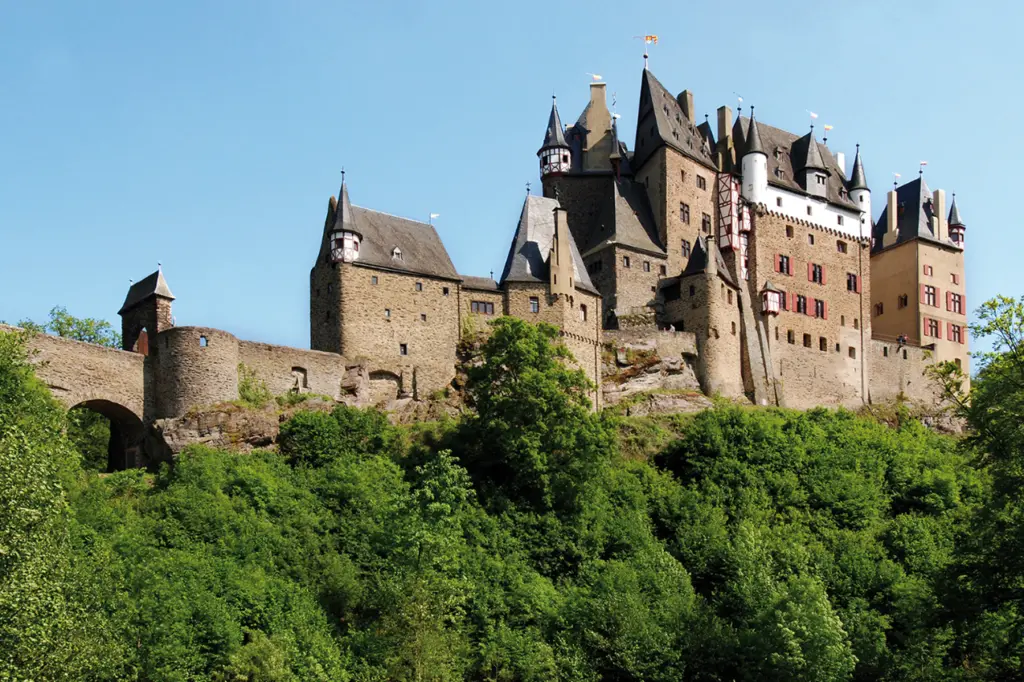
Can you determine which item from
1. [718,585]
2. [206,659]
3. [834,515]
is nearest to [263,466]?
[206,659]

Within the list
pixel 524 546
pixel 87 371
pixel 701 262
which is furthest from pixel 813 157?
pixel 87 371

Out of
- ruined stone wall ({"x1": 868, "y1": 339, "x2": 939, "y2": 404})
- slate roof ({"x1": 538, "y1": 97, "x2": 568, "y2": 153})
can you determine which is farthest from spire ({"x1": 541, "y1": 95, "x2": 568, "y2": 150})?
ruined stone wall ({"x1": 868, "y1": 339, "x2": 939, "y2": 404})

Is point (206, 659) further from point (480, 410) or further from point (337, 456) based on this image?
point (480, 410)

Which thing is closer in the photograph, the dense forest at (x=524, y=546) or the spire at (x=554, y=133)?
the dense forest at (x=524, y=546)

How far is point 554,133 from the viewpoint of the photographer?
7075cm

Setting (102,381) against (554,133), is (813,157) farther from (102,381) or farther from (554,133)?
(102,381)

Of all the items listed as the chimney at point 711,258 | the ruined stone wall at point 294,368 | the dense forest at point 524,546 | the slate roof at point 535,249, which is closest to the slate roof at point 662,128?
the chimney at point 711,258

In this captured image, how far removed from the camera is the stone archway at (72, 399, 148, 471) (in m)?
51.0

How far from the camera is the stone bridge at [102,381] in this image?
48.8 m

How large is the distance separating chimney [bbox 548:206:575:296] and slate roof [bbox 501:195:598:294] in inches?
13.5

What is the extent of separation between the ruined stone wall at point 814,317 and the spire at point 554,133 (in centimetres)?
1045

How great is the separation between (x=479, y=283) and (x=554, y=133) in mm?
13170

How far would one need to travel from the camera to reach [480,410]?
52531 millimetres

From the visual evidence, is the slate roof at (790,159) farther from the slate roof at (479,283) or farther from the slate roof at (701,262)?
the slate roof at (479,283)
